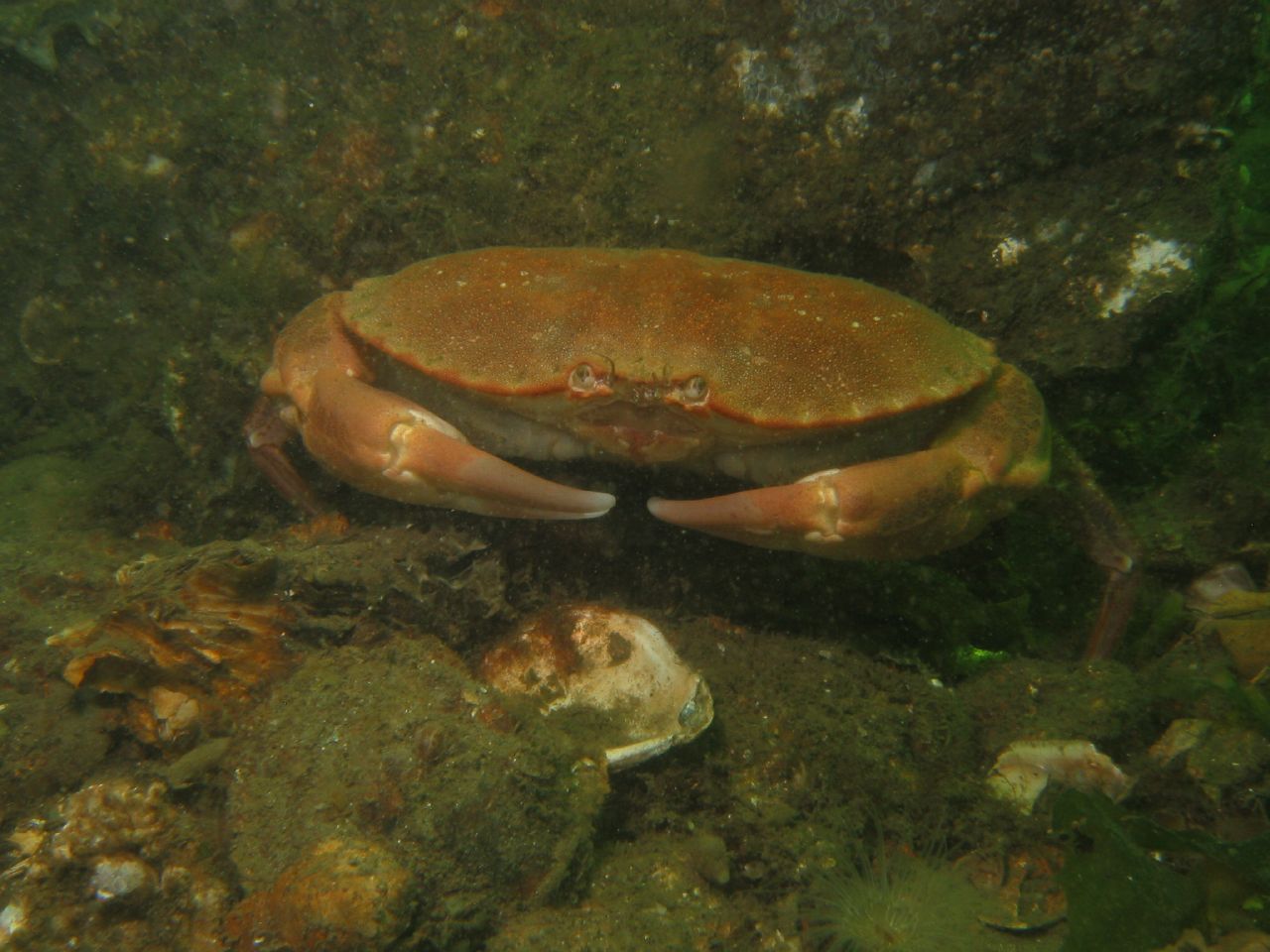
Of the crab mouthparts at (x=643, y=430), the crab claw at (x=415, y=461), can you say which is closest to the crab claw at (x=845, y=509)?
the crab mouthparts at (x=643, y=430)

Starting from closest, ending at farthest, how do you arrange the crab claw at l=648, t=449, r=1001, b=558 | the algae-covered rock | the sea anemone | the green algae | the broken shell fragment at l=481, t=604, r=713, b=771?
1. the algae-covered rock
2. the sea anemone
3. the crab claw at l=648, t=449, r=1001, b=558
4. the broken shell fragment at l=481, t=604, r=713, b=771
5. the green algae

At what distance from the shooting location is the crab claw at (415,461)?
262 cm

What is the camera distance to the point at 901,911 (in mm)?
2529

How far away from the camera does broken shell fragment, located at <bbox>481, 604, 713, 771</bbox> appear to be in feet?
9.11

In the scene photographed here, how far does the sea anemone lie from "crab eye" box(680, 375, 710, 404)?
1909mm

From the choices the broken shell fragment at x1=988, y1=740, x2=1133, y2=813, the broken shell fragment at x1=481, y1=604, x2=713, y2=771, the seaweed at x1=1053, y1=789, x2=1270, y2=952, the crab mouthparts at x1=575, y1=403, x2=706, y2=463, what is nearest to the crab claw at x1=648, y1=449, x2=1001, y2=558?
the crab mouthparts at x1=575, y1=403, x2=706, y2=463

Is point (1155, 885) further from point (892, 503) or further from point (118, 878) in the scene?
point (118, 878)

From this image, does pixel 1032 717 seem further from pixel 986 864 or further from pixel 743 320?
pixel 743 320

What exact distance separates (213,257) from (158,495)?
1553 mm

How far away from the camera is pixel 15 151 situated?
4.89 m

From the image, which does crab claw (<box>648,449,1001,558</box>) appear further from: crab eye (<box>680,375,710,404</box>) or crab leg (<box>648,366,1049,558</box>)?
crab eye (<box>680,375,710,404</box>)

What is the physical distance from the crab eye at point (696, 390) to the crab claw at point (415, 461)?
0.52m

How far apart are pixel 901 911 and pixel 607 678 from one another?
4.66 ft

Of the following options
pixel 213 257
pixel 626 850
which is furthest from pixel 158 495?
pixel 626 850
